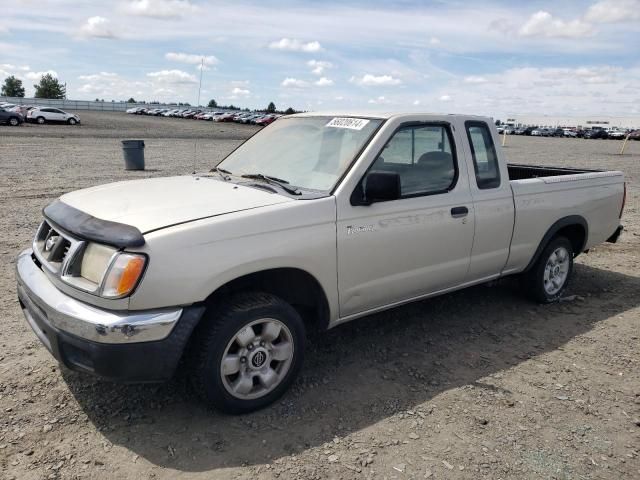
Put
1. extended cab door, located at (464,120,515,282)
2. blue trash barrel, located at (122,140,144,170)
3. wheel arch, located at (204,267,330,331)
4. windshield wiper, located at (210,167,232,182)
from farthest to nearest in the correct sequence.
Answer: blue trash barrel, located at (122,140,144,170) < extended cab door, located at (464,120,515,282) < windshield wiper, located at (210,167,232,182) < wheel arch, located at (204,267,330,331)

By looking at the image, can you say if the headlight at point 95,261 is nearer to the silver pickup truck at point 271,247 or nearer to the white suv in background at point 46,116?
the silver pickup truck at point 271,247

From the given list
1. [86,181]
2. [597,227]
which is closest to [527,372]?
[597,227]

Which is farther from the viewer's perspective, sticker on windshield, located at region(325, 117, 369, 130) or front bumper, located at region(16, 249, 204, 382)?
sticker on windshield, located at region(325, 117, 369, 130)

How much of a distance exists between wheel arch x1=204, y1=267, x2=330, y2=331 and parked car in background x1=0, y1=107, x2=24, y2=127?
128 feet

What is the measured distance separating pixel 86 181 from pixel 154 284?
424 inches

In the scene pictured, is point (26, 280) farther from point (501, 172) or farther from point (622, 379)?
point (622, 379)

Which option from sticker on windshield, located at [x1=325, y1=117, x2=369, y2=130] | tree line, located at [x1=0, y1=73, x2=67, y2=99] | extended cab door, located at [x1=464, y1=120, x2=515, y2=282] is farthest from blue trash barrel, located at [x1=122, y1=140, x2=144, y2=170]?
tree line, located at [x1=0, y1=73, x2=67, y2=99]

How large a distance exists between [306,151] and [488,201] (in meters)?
1.63

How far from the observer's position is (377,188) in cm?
350

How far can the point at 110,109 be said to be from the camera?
10469cm

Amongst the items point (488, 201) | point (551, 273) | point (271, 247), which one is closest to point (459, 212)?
point (488, 201)

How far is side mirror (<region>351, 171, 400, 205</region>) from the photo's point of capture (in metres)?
3.49

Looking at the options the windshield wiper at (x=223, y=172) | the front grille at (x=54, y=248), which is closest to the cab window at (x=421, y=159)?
the windshield wiper at (x=223, y=172)

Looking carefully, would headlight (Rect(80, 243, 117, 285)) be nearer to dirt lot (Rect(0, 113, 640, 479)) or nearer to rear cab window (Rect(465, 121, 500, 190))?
dirt lot (Rect(0, 113, 640, 479))
